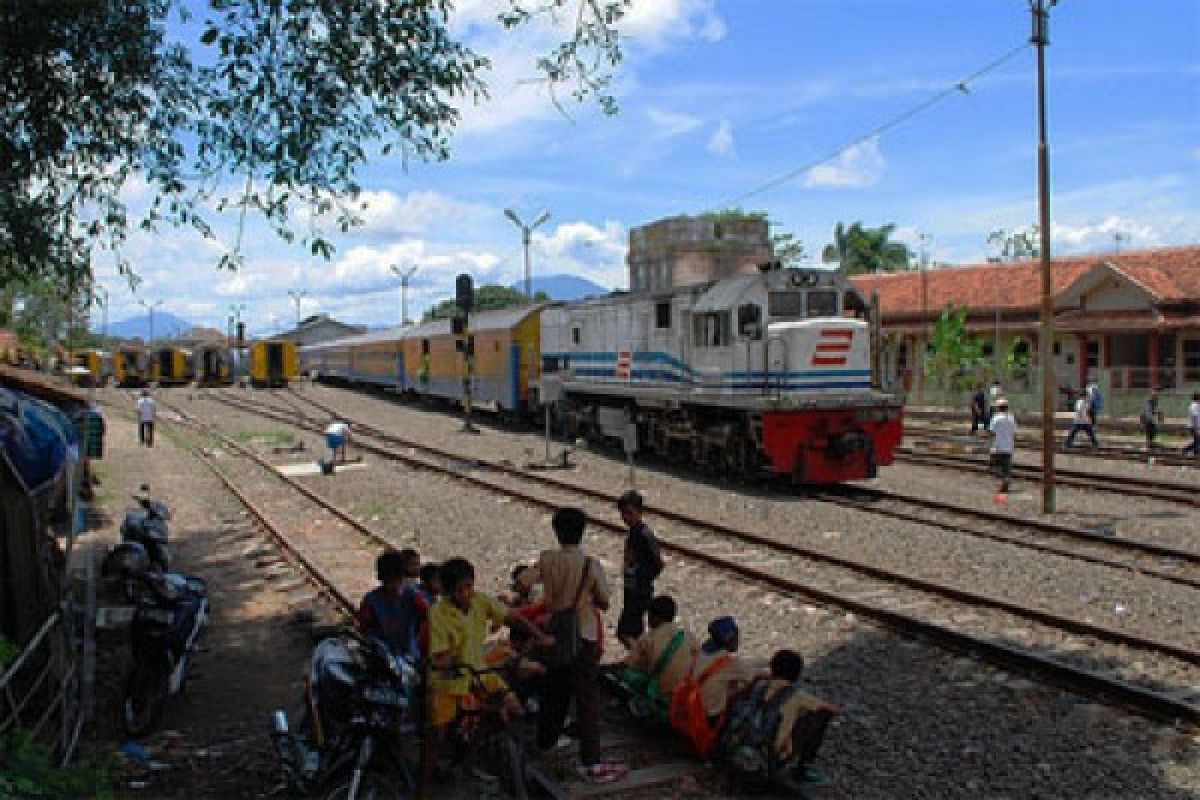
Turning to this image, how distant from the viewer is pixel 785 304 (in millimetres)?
18000

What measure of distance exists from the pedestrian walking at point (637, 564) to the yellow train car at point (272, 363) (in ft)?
179

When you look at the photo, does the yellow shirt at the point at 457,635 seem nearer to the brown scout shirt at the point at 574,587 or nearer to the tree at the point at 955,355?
the brown scout shirt at the point at 574,587

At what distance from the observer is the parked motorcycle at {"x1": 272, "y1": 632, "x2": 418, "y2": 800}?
5.63 meters

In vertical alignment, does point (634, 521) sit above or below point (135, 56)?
below

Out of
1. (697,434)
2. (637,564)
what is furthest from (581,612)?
(697,434)

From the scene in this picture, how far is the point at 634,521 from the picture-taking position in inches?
316

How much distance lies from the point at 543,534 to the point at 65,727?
8433 millimetres

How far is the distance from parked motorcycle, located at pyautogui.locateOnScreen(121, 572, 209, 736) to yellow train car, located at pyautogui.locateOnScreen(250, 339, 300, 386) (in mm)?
54270

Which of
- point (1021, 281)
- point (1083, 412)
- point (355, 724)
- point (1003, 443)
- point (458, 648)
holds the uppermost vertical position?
point (1021, 281)

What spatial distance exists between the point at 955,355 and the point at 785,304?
22.8 m

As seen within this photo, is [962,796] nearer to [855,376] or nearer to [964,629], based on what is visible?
[964,629]

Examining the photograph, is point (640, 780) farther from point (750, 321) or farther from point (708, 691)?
point (750, 321)

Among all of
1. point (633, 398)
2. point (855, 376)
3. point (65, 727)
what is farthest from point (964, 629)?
point (633, 398)

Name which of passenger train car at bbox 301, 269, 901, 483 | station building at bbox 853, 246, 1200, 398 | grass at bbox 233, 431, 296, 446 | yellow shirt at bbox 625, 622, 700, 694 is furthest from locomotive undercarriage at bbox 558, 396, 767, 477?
yellow shirt at bbox 625, 622, 700, 694
